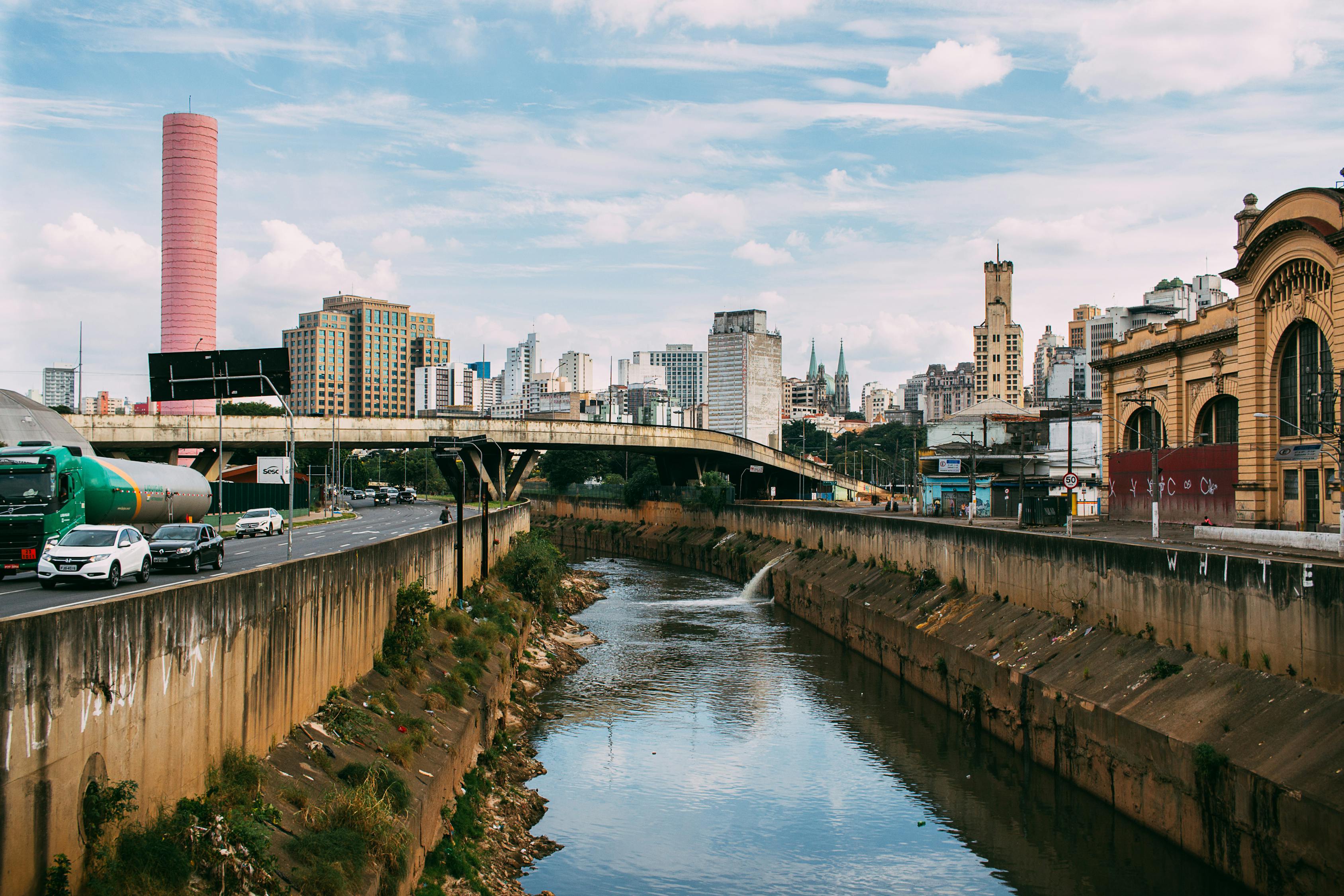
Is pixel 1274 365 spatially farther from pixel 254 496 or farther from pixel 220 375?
pixel 254 496

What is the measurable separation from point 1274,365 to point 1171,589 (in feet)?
71.4

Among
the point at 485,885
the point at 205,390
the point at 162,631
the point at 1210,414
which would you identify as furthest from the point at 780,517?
the point at 162,631

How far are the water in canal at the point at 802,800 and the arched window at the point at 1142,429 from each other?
2460 cm

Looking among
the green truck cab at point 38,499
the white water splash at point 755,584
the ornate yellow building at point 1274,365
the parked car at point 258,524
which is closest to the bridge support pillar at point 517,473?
the white water splash at point 755,584

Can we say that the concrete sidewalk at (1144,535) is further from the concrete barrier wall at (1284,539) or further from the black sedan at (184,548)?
A: the black sedan at (184,548)

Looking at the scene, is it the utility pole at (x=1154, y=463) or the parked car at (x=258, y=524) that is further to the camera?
the parked car at (x=258, y=524)

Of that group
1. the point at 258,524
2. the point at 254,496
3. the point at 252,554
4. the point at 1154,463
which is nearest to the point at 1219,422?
the point at 1154,463

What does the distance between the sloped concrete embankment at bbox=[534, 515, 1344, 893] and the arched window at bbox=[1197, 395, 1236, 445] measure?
55.3 ft

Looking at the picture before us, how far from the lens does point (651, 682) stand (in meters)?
41.7

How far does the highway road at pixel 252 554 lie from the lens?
69.0 ft

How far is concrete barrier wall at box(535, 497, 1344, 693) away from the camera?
69.8ft

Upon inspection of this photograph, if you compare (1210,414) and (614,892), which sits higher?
(1210,414)

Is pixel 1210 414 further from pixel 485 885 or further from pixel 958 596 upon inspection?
pixel 485 885

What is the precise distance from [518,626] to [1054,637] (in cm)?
2163
